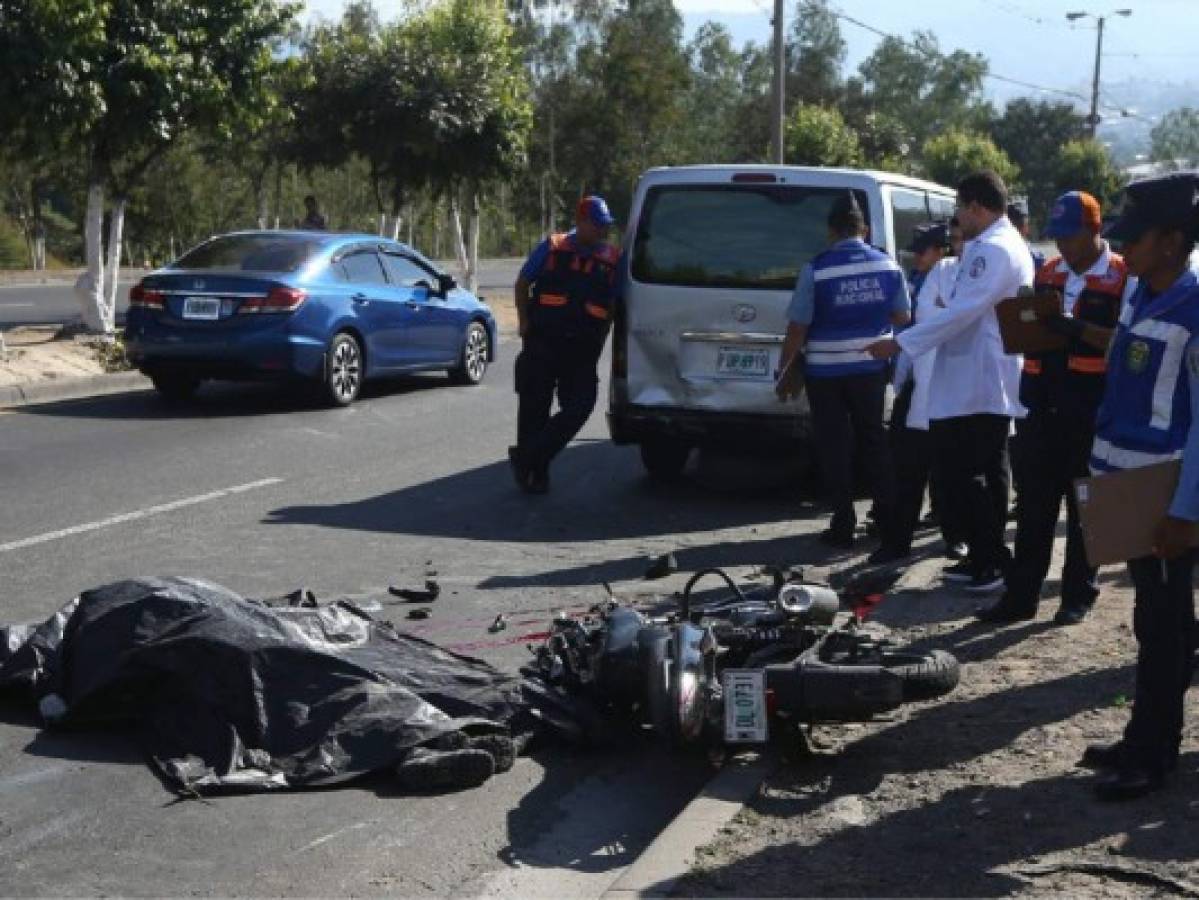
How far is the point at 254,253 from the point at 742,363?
21.3 ft

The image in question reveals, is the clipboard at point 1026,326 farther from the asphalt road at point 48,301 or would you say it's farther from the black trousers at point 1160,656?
the asphalt road at point 48,301

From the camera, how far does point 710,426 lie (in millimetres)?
11375

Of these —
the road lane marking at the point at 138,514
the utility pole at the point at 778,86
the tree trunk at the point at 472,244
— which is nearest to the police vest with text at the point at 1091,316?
the road lane marking at the point at 138,514

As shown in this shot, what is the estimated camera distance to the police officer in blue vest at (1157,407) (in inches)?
212

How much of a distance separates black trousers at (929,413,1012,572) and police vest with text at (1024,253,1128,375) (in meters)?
0.76

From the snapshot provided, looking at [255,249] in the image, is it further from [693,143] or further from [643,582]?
[693,143]

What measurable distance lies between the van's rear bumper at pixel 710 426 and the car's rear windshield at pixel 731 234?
2.65 feet

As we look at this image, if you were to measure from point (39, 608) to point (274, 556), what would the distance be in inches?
65.8

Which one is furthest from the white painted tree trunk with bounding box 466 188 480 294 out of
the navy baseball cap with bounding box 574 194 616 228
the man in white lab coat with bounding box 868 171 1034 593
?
the man in white lab coat with bounding box 868 171 1034 593

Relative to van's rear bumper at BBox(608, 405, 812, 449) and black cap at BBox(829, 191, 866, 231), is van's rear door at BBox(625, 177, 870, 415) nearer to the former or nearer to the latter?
van's rear bumper at BBox(608, 405, 812, 449)

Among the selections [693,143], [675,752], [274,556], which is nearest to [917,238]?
[274,556]

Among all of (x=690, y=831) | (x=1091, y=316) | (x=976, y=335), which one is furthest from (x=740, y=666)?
(x=976, y=335)

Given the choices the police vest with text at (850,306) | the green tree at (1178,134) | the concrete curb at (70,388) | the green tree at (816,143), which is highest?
the green tree at (1178,134)

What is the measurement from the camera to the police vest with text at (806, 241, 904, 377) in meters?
9.91
